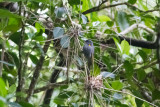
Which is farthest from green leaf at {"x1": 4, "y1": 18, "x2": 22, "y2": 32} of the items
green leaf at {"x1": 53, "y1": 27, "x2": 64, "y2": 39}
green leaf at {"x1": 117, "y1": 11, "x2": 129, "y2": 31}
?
green leaf at {"x1": 117, "y1": 11, "x2": 129, "y2": 31}

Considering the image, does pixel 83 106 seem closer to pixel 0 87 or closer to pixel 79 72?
pixel 79 72

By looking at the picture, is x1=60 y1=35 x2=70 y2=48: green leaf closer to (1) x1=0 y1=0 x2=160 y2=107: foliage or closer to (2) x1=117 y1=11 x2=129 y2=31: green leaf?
(1) x1=0 y1=0 x2=160 y2=107: foliage

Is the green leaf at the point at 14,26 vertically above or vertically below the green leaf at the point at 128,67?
above

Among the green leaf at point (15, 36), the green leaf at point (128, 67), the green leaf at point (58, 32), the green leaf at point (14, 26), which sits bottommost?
the green leaf at point (128, 67)

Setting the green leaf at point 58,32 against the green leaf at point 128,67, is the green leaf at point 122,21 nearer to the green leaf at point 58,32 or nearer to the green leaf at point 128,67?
the green leaf at point 128,67

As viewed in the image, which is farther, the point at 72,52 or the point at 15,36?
the point at 15,36

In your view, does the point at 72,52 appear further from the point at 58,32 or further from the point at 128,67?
the point at 128,67

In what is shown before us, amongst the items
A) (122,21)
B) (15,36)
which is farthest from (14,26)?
(122,21)

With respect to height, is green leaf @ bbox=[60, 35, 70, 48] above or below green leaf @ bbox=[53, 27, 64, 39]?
below

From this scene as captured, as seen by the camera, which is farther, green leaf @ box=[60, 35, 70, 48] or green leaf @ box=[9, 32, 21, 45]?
green leaf @ box=[9, 32, 21, 45]

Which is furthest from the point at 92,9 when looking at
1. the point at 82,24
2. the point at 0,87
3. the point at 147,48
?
the point at 0,87

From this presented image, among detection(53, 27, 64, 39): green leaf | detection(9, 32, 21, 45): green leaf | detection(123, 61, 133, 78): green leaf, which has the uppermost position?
detection(53, 27, 64, 39): green leaf

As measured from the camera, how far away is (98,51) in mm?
730

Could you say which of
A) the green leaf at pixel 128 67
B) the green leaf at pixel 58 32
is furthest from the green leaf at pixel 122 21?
the green leaf at pixel 58 32
